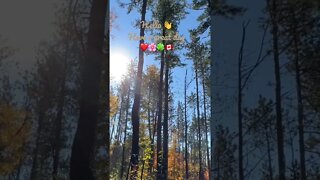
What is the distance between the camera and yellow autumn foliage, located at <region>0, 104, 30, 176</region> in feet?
13.0

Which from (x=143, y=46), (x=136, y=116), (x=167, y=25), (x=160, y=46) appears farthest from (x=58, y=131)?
(x=136, y=116)

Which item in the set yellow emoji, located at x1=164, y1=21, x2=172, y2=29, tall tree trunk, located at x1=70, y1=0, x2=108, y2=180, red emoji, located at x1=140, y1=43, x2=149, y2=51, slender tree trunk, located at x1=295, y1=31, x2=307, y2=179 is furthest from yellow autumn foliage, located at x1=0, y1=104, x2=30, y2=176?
slender tree trunk, located at x1=295, y1=31, x2=307, y2=179

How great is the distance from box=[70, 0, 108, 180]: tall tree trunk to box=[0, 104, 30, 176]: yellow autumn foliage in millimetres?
599

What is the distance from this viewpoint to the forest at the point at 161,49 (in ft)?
10.3

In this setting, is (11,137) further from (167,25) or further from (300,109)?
(300,109)

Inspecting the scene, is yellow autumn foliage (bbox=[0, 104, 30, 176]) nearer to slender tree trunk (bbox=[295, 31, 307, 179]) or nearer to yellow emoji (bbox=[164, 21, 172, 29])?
yellow emoji (bbox=[164, 21, 172, 29])

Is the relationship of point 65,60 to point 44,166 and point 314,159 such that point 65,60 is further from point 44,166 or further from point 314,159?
point 314,159

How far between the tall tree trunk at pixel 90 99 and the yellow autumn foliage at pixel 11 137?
23.6 inches

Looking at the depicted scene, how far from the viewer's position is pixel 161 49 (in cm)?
543

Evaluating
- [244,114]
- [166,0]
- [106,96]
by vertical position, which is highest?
[166,0]

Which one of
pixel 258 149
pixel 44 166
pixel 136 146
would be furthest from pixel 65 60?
pixel 136 146

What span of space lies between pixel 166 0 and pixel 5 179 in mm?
3541

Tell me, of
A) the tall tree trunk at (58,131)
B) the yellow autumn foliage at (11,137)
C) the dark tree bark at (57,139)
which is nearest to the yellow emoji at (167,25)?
the tall tree trunk at (58,131)

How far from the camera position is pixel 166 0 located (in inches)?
238
